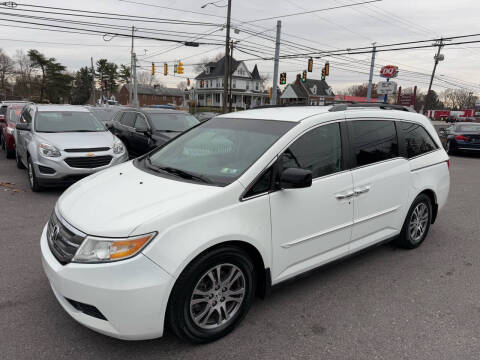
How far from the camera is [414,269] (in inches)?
153

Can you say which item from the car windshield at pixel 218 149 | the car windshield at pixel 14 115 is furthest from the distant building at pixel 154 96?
the car windshield at pixel 218 149

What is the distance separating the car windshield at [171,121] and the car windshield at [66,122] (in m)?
1.70

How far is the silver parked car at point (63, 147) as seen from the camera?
640 centimetres

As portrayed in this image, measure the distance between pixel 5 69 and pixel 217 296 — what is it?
8091cm

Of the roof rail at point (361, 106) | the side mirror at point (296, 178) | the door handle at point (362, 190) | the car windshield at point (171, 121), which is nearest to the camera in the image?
the side mirror at point (296, 178)

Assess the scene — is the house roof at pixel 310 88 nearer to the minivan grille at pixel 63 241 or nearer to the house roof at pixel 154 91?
the house roof at pixel 154 91

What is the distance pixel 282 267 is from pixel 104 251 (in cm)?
141

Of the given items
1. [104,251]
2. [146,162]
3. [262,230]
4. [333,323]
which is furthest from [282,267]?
→ [146,162]

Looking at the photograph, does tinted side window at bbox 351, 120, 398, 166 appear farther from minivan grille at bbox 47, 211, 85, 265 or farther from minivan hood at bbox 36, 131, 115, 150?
minivan hood at bbox 36, 131, 115, 150

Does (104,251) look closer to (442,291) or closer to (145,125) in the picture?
(442,291)

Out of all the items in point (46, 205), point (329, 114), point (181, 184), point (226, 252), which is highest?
point (329, 114)

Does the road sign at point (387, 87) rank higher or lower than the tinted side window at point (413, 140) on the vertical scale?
higher

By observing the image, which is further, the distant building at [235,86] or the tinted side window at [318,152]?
the distant building at [235,86]

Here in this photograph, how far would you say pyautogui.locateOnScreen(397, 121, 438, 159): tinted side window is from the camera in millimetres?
3983
